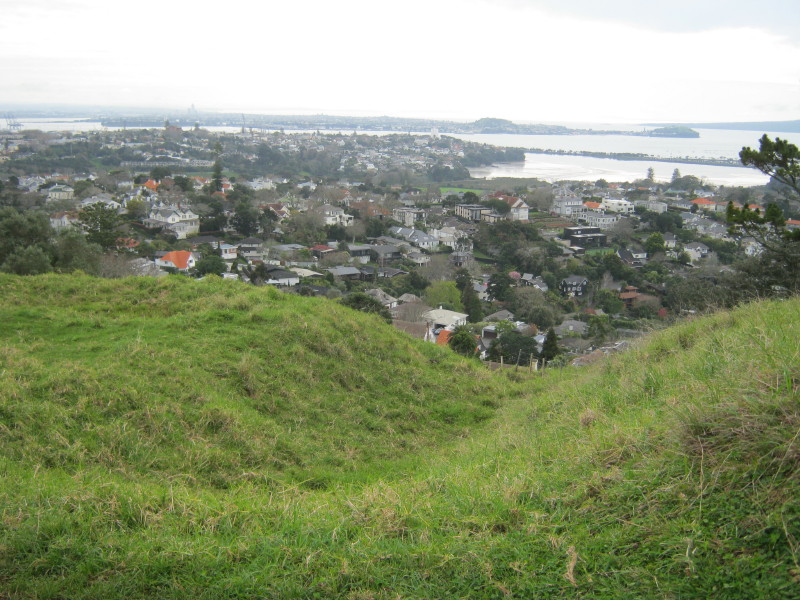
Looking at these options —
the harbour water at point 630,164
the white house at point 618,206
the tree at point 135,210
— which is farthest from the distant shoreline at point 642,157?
the tree at point 135,210

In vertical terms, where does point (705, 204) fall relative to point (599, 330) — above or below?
above

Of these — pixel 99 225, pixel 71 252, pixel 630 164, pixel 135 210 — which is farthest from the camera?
pixel 630 164

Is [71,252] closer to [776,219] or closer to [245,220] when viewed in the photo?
[776,219]

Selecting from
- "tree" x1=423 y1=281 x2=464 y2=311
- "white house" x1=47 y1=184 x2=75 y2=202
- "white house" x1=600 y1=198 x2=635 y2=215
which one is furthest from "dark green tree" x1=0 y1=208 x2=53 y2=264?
"white house" x1=600 y1=198 x2=635 y2=215

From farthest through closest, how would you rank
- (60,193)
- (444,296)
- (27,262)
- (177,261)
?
(60,193)
(177,261)
(444,296)
(27,262)

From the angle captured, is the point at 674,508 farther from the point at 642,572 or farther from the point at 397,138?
the point at 397,138

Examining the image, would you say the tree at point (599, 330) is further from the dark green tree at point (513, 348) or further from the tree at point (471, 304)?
the tree at point (471, 304)

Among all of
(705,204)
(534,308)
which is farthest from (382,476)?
(705,204)
